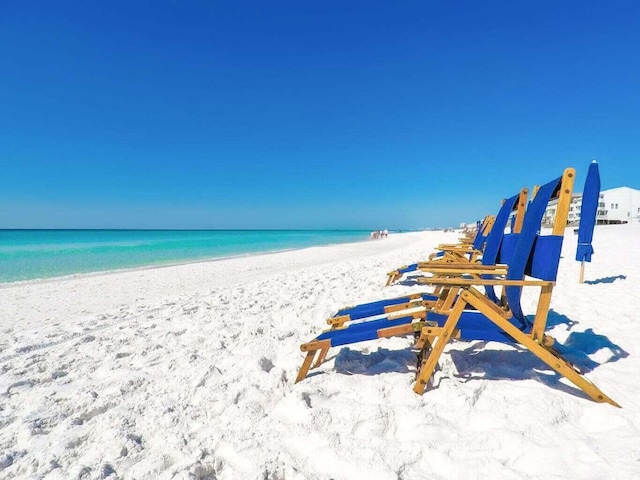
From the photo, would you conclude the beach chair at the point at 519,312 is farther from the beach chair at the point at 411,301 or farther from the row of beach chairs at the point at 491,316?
the beach chair at the point at 411,301

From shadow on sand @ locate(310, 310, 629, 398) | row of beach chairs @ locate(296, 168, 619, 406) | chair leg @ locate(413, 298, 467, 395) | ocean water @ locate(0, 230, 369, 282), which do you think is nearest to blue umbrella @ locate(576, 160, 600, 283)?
row of beach chairs @ locate(296, 168, 619, 406)

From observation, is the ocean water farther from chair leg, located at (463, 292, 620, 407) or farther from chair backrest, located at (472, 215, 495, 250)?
chair leg, located at (463, 292, 620, 407)

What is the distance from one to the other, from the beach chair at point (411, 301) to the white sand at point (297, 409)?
1.16ft

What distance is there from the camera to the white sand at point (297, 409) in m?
1.78

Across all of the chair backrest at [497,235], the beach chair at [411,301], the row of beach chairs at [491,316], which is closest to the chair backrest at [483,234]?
the beach chair at [411,301]

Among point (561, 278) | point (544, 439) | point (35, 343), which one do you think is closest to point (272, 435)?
point (544, 439)

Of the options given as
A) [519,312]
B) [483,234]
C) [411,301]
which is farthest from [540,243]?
[483,234]

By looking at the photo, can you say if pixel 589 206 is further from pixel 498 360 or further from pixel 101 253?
pixel 101 253

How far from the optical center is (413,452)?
6.02ft

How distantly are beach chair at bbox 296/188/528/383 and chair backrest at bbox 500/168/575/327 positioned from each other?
509mm

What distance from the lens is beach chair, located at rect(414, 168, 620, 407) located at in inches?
90.1

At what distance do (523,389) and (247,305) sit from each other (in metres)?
4.00

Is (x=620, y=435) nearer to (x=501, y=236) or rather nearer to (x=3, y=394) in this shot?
(x=501, y=236)

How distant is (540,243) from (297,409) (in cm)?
206
